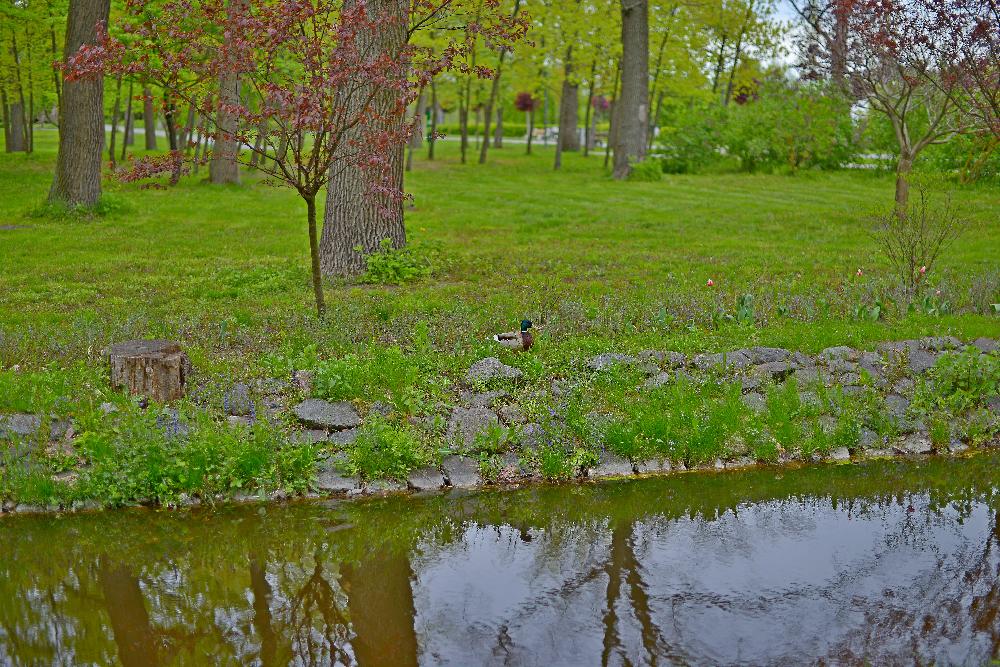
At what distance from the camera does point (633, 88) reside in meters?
23.6

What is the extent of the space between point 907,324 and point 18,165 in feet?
75.9

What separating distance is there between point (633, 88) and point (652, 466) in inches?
690

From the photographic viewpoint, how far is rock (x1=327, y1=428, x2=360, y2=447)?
746 centimetres

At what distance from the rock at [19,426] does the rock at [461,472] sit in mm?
3003

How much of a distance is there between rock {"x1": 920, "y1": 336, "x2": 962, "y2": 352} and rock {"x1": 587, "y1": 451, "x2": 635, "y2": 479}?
3366 millimetres

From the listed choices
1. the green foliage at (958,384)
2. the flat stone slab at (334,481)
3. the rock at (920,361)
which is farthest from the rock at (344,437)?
the rock at (920,361)

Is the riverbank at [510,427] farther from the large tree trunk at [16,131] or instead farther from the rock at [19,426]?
the large tree trunk at [16,131]

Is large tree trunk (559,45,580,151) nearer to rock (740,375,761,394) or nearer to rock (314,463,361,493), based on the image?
rock (740,375,761,394)

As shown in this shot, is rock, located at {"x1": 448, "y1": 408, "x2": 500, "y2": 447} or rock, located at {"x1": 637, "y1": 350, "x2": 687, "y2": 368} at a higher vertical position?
rock, located at {"x1": 637, "y1": 350, "x2": 687, "y2": 368}

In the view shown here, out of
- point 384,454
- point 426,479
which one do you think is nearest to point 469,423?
point 426,479

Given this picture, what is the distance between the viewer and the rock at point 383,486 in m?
7.13

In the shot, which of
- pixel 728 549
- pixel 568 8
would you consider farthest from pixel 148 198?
pixel 728 549

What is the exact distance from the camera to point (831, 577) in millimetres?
5871

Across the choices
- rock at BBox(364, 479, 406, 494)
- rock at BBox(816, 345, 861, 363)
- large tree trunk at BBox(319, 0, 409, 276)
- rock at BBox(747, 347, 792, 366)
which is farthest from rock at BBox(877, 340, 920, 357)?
large tree trunk at BBox(319, 0, 409, 276)
